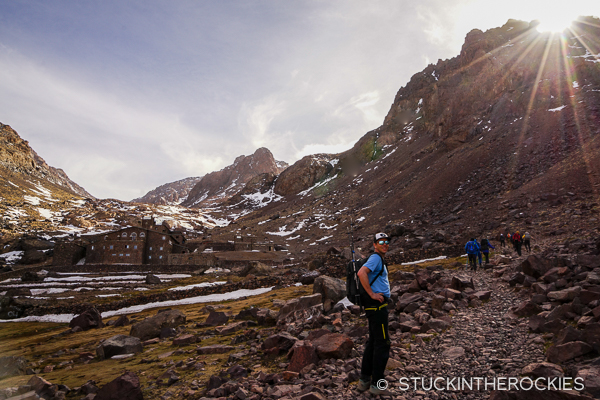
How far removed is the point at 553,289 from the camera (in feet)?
30.0

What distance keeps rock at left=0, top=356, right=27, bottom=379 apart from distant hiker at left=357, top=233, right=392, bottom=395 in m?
12.2

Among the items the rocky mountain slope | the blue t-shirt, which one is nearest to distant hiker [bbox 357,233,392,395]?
the blue t-shirt

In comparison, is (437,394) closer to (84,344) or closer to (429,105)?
(84,344)

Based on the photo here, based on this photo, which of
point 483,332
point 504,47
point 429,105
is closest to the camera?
point 483,332

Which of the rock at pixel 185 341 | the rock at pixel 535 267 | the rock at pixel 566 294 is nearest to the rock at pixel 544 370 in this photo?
the rock at pixel 566 294

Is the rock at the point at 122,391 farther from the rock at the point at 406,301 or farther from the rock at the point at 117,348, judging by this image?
the rock at the point at 406,301

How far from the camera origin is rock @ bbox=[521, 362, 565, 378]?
4.85m

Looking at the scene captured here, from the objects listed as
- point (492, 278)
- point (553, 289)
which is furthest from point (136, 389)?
point (492, 278)

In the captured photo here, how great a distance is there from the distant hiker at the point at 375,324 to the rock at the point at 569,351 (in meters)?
2.96

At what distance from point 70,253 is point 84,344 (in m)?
63.1

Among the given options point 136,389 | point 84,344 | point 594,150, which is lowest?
point 84,344

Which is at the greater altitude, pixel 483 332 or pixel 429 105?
pixel 429 105

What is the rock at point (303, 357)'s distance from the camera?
704cm

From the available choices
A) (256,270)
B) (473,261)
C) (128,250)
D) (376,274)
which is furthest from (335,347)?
(128,250)
